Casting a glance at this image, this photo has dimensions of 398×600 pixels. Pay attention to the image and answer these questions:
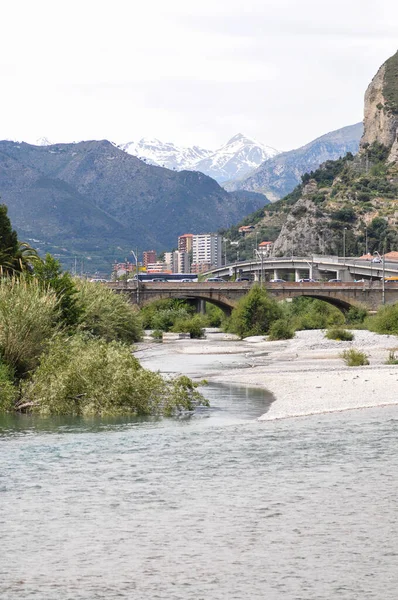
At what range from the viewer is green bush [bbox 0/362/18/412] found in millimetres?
38812

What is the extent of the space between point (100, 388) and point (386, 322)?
62448 mm

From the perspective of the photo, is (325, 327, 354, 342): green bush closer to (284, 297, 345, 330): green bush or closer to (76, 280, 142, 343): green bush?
(76, 280, 142, 343): green bush

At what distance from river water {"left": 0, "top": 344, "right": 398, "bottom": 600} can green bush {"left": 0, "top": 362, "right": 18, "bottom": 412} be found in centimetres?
456

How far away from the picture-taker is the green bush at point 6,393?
127 ft

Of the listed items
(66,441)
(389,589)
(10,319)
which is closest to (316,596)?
(389,589)

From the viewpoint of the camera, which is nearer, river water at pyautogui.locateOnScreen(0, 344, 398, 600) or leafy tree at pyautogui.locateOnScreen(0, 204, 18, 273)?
river water at pyautogui.locateOnScreen(0, 344, 398, 600)

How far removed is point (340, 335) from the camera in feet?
301

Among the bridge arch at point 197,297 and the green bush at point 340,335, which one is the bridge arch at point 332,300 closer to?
the bridge arch at point 197,297

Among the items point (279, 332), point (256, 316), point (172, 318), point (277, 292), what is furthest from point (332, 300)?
point (279, 332)

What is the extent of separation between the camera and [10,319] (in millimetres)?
42438

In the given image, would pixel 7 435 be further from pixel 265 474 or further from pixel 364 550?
pixel 364 550

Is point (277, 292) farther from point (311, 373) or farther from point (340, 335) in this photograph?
→ point (311, 373)

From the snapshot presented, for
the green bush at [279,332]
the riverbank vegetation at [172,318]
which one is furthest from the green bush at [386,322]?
the riverbank vegetation at [172,318]

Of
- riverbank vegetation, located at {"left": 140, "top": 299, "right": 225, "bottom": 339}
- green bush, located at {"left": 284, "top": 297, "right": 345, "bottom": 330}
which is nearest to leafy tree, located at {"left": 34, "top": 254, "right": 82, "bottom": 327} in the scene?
riverbank vegetation, located at {"left": 140, "top": 299, "right": 225, "bottom": 339}
